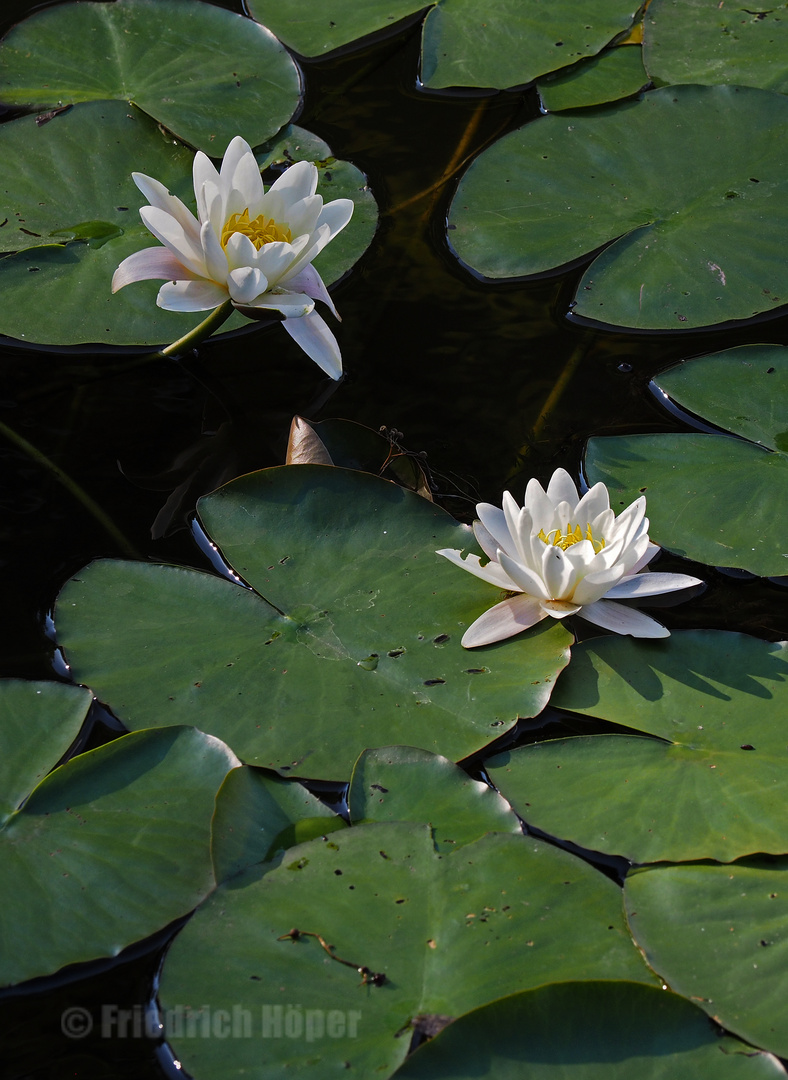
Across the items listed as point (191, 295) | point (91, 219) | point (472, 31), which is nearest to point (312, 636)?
point (191, 295)

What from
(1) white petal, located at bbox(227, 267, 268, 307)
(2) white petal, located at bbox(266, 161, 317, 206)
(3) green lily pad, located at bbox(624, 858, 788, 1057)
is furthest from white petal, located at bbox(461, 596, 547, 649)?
(2) white petal, located at bbox(266, 161, 317, 206)

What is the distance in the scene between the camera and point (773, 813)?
66.7 inches

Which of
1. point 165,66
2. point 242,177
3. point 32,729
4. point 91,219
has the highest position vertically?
point 165,66

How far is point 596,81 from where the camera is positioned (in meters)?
3.35

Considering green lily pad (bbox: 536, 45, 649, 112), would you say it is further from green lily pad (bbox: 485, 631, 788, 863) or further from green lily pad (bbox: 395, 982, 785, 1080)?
green lily pad (bbox: 395, 982, 785, 1080)

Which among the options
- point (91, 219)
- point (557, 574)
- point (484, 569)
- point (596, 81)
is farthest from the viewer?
point (596, 81)

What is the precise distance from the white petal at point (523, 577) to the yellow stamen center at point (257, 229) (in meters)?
1.01

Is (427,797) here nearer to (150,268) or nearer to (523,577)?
(523,577)

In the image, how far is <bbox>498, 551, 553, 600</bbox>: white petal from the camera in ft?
6.42

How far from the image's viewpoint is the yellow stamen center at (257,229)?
2.22 m

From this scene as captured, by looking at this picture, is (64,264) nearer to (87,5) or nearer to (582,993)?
(87,5)

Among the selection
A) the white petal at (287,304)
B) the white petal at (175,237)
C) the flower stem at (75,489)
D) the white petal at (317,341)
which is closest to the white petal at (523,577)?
the white petal at (317,341)

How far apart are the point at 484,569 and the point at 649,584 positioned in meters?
0.40

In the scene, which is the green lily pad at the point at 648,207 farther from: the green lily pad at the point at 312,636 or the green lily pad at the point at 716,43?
the green lily pad at the point at 312,636
